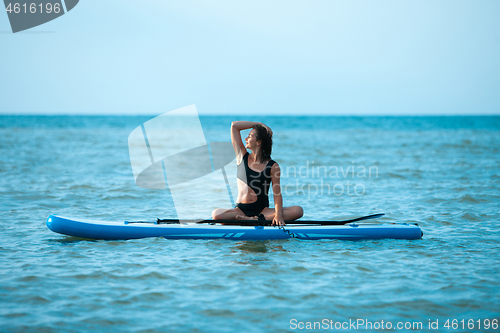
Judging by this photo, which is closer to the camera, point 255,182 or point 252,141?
point 252,141

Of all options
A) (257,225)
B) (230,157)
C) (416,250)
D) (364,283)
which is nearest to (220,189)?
(257,225)

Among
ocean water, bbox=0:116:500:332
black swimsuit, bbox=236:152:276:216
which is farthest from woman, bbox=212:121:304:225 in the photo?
ocean water, bbox=0:116:500:332

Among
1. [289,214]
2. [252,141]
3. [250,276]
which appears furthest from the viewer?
[289,214]

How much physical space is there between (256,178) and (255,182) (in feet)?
0.20

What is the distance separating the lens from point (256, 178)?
17.1 feet

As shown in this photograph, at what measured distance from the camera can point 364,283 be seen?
4.09 metres

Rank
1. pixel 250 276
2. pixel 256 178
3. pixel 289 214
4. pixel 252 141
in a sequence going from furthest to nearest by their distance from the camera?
pixel 289 214
pixel 256 178
pixel 252 141
pixel 250 276

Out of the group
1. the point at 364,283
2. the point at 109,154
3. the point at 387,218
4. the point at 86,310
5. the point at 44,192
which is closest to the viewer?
the point at 86,310

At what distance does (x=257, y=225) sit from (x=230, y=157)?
482 inches

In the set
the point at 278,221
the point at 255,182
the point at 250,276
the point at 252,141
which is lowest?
the point at 250,276

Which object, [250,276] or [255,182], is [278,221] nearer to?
[255,182]

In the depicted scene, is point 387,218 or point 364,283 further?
point 387,218

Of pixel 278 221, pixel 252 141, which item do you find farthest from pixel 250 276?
pixel 252 141

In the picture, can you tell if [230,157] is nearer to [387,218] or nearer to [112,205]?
[112,205]
